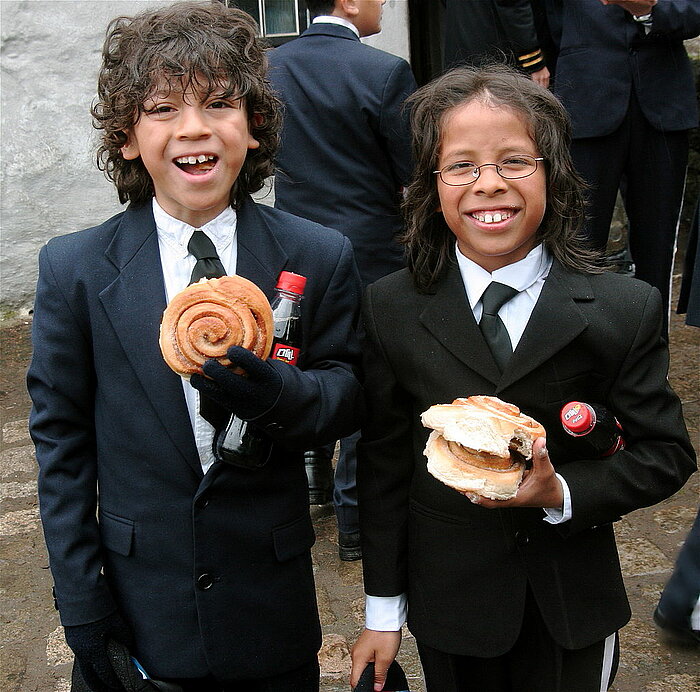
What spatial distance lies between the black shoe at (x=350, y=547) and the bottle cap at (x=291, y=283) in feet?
6.93

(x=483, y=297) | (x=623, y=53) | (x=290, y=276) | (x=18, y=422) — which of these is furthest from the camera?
(x=18, y=422)

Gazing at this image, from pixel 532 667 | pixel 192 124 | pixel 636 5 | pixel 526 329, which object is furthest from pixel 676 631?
pixel 636 5

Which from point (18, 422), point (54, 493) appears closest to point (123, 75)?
point (54, 493)

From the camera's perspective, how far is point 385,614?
89.3 inches

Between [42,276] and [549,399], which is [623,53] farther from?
[42,276]

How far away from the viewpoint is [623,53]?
15.4 feet

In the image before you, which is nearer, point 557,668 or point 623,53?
point 557,668

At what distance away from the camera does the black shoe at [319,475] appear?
4273mm

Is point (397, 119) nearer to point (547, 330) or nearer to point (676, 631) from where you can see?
point (547, 330)

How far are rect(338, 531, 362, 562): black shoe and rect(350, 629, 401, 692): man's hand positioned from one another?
168 centimetres

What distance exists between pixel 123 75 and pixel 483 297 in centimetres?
93

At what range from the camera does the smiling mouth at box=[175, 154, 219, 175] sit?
82.5 inches

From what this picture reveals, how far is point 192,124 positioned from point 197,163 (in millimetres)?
85

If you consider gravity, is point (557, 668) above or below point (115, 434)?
below
